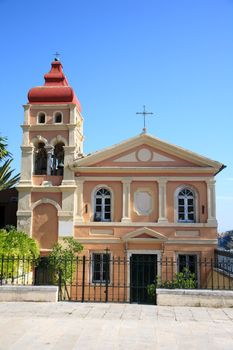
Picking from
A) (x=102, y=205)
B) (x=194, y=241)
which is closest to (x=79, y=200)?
(x=102, y=205)

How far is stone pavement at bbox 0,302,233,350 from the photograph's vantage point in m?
8.07

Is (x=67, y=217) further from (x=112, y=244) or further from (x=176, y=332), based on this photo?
(x=176, y=332)

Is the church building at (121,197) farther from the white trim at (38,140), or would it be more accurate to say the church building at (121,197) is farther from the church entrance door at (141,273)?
the church entrance door at (141,273)

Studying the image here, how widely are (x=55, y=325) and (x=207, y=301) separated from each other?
466 centimetres

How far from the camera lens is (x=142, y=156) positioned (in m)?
21.9

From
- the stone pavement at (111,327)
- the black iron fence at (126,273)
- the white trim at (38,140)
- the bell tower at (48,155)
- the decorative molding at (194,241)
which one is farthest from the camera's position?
the white trim at (38,140)

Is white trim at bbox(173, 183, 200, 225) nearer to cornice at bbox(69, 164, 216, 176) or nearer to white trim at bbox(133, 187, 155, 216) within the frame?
cornice at bbox(69, 164, 216, 176)

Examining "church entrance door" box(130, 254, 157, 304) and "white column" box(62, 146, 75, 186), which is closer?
"church entrance door" box(130, 254, 157, 304)

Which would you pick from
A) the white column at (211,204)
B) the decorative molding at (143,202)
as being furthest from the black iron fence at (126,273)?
the decorative molding at (143,202)

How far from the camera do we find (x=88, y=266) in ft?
68.6

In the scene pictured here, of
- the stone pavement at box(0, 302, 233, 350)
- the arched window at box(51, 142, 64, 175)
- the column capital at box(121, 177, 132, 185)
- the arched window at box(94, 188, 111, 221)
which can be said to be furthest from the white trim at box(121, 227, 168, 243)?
the stone pavement at box(0, 302, 233, 350)

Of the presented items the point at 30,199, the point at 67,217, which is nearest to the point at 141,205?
the point at 67,217

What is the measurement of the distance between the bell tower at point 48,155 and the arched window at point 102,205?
54.7 inches

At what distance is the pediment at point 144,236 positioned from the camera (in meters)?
20.9
